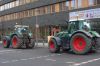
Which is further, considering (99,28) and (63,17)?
(63,17)

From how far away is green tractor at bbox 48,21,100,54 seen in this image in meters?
20.6

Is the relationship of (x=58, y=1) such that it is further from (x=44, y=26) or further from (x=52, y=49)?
(x=52, y=49)

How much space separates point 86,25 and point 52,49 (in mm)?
3654

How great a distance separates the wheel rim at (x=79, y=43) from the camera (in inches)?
822

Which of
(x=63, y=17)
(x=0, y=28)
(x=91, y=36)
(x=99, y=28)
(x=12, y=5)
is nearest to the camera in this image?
(x=91, y=36)

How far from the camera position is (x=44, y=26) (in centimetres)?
4972

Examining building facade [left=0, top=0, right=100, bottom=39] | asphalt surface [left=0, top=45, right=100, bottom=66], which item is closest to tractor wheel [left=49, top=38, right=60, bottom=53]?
asphalt surface [left=0, top=45, right=100, bottom=66]

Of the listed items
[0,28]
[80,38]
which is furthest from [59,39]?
[0,28]

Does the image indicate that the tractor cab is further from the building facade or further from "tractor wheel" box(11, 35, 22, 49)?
the building facade

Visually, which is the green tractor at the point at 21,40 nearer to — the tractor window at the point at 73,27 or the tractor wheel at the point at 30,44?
the tractor wheel at the point at 30,44

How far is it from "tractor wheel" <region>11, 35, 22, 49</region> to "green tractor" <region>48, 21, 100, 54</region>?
703cm

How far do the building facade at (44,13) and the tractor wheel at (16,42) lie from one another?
353 inches

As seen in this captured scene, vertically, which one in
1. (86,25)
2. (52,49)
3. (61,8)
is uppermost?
(61,8)

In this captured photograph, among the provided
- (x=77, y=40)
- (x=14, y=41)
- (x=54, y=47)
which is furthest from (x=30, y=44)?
(x=77, y=40)
